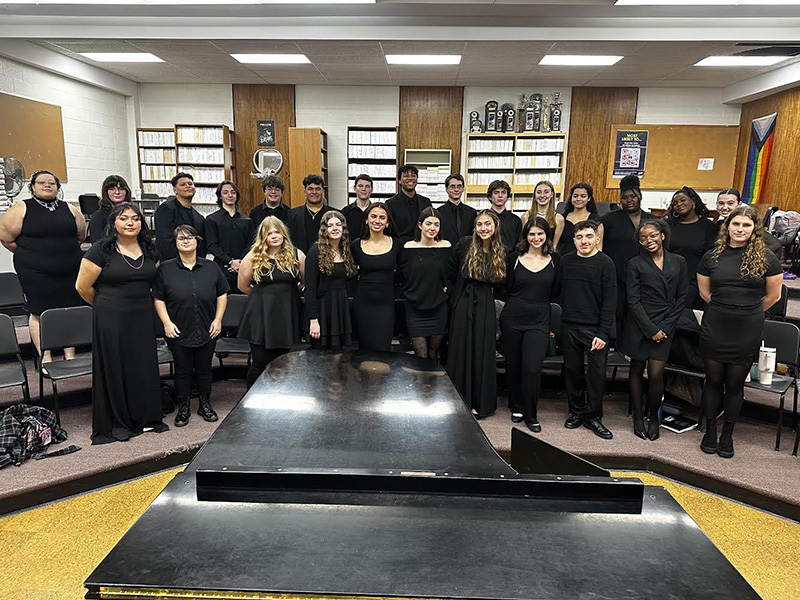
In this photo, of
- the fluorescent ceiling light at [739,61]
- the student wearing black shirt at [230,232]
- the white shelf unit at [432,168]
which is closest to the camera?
the student wearing black shirt at [230,232]

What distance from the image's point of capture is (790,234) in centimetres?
671

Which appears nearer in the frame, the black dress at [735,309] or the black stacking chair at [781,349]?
the black dress at [735,309]

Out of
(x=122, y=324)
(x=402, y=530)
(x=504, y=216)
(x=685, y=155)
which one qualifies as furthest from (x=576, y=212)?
(x=685, y=155)

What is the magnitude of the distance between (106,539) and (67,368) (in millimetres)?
1332

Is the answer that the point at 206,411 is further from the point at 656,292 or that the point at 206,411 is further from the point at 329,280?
the point at 656,292

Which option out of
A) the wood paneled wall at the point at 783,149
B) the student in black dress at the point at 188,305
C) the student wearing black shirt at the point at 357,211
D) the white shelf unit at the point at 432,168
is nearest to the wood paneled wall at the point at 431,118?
the white shelf unit at the point at 432,168

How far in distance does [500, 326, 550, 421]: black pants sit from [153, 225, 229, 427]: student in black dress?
1958 mm

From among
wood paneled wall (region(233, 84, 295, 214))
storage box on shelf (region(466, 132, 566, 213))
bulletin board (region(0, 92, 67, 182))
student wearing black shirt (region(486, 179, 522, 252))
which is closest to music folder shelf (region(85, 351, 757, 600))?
student wearing black shirt (region(486, 179, 522, 252))

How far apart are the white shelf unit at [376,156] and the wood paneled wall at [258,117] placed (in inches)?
41.8

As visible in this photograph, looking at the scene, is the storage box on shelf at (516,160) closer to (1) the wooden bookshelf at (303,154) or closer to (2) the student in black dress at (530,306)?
(1) the wooden bookshelf at (303,154)

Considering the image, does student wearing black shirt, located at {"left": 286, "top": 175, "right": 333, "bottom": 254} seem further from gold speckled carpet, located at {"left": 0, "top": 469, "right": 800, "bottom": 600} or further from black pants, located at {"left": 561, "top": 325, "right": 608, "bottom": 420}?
black pants, located at {"left": 561, "top": 325, "right": 608, "bottom": 420}

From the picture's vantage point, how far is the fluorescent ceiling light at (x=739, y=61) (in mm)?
6710

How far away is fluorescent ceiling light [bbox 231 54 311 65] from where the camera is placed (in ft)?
22.9

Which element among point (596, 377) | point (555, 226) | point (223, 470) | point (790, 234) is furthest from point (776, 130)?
point (223, 470)
